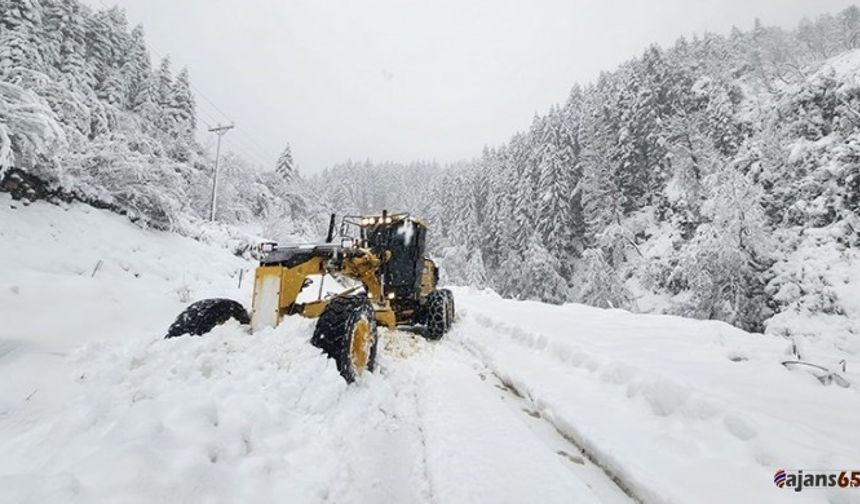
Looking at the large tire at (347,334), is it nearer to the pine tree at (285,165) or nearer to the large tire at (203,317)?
the large tire at (203,317)

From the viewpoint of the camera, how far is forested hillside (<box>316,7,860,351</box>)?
15.3 meters

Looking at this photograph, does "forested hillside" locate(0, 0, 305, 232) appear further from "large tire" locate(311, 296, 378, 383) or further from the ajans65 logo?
the ajans65 logo

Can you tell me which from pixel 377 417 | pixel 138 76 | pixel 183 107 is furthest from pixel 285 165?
pixel 377 417

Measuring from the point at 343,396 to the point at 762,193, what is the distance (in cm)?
2035

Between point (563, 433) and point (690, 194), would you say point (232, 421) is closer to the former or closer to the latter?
point (563, 433)

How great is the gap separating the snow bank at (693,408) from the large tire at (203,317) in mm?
3595

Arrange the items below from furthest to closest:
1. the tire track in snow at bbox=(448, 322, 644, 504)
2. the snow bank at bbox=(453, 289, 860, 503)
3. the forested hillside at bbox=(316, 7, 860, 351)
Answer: the forested hillside at bbox=(316, 7, 860, 351), the tire track in snow at bbox=(448, 322, 644, 504), the snow bank at bbox=(453, 289, 860, 503)

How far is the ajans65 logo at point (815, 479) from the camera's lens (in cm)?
241

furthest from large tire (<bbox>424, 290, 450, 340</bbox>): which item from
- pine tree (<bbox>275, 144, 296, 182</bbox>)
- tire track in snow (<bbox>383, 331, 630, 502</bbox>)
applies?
pine tree (<bbox>275, 144, 296, 182</bbox>)

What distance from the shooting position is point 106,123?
34.0 feet

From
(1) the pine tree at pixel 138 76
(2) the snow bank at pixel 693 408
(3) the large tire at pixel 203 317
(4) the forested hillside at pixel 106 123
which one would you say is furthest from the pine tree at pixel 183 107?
(2) the snow bank at pixel 693 408

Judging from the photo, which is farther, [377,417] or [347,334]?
[347,334]

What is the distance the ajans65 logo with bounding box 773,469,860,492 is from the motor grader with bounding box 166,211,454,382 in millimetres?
3277

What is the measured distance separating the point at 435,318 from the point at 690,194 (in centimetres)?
2706
